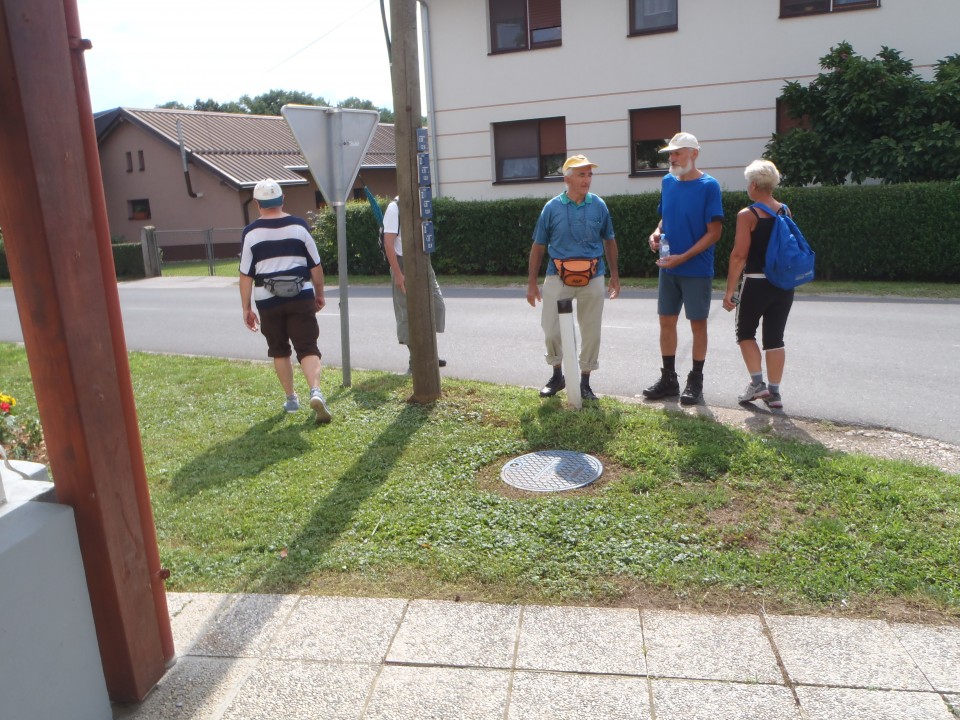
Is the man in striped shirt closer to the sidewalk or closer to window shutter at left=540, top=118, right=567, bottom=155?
the sidewalk

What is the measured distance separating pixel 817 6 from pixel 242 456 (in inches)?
610

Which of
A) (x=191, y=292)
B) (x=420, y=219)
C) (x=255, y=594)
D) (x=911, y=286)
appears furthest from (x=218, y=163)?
(x=255, y=594)

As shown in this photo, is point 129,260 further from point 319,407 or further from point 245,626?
point 245,626

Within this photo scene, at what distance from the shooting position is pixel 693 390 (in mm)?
6719

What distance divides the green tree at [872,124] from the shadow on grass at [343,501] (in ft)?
37.8

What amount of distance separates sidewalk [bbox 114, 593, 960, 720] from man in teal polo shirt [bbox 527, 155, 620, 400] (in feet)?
10.6

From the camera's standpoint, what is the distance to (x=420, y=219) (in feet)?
21.7

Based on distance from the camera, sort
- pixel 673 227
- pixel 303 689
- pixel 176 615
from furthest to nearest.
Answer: pixel 673 227 < pixel 176 615 < pixel 303 689

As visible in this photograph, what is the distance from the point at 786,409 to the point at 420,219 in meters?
3.22

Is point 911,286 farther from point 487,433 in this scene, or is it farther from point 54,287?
point 54,287

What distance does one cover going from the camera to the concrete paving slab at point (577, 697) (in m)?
2.88

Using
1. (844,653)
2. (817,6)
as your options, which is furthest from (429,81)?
(844,653)

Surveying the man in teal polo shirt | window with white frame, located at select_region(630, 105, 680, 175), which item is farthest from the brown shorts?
window with white frame, located at select_region(630, 105, 680, 175)

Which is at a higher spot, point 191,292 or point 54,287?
point 54,287
